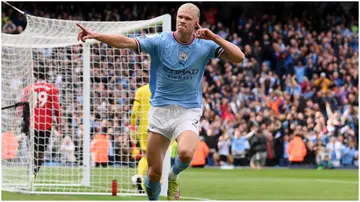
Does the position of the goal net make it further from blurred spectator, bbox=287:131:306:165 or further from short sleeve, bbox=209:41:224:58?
blurred spectator, bbox=287:131:306:165

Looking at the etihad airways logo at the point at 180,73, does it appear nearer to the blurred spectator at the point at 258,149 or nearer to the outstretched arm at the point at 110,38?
the outstretched arm at the point at 110,38

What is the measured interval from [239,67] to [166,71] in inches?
859

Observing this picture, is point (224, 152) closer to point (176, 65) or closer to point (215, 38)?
point (176, 65)


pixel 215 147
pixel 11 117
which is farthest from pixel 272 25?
pixel 11 117

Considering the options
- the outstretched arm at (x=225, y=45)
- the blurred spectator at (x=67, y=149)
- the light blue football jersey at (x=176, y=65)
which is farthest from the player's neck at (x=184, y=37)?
the blurred spectator at (x=67, y=149)

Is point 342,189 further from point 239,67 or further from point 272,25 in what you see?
point 272,25

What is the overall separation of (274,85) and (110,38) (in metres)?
21.0

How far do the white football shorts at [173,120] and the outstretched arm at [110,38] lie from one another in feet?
2.66

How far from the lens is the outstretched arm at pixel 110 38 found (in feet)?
29.6

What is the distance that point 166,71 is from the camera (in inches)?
382

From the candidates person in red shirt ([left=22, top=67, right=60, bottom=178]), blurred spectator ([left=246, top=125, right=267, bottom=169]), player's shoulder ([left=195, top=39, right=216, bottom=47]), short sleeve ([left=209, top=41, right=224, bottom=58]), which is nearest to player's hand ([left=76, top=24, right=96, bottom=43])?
player's shoulder ([left=195, top=39, right=216, bottom=47])

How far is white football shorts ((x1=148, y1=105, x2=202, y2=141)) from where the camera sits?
9.72 m

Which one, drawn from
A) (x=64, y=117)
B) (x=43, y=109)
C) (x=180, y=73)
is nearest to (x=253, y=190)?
(x=64, y=117)

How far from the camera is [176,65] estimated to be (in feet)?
31.7
